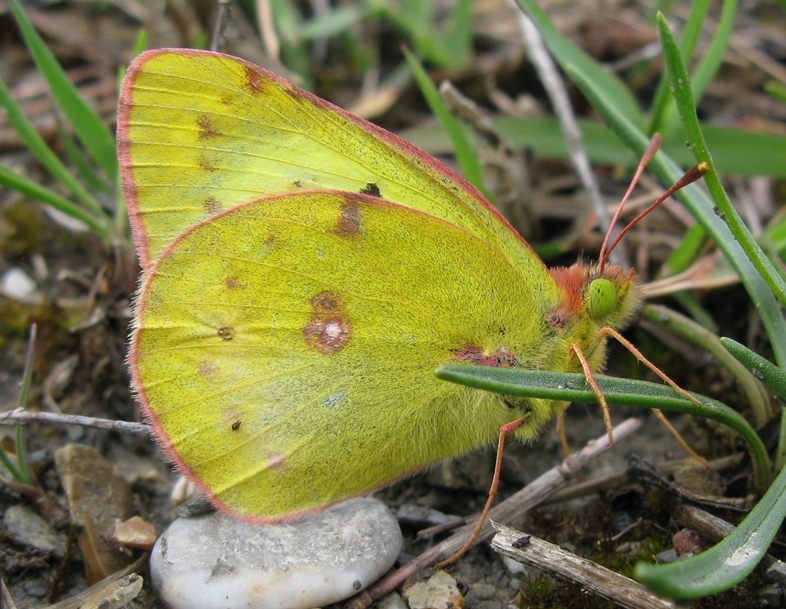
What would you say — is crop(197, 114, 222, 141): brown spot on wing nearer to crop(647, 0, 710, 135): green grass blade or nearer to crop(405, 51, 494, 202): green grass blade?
crop(405, 51, 494, 202): green grass blade

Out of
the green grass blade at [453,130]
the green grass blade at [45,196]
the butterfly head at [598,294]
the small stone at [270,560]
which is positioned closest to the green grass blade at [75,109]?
the green grass blade at [45,196]

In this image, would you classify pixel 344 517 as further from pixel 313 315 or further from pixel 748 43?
pixel 748 43

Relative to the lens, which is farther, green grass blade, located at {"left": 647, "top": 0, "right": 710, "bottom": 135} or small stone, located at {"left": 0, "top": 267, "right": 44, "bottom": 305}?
small stone, located at {"left": 0, "top": 267, "right": 44, "bottom": 305}

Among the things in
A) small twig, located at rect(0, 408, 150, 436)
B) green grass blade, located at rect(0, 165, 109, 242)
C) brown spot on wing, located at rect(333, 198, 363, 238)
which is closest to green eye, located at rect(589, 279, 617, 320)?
brown spot on wing, located at rect(333, 198, 363, 238)

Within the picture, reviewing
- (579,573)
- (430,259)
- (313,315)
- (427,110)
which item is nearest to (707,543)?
(579,573)

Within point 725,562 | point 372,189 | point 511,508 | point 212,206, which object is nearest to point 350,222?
point 372,189
